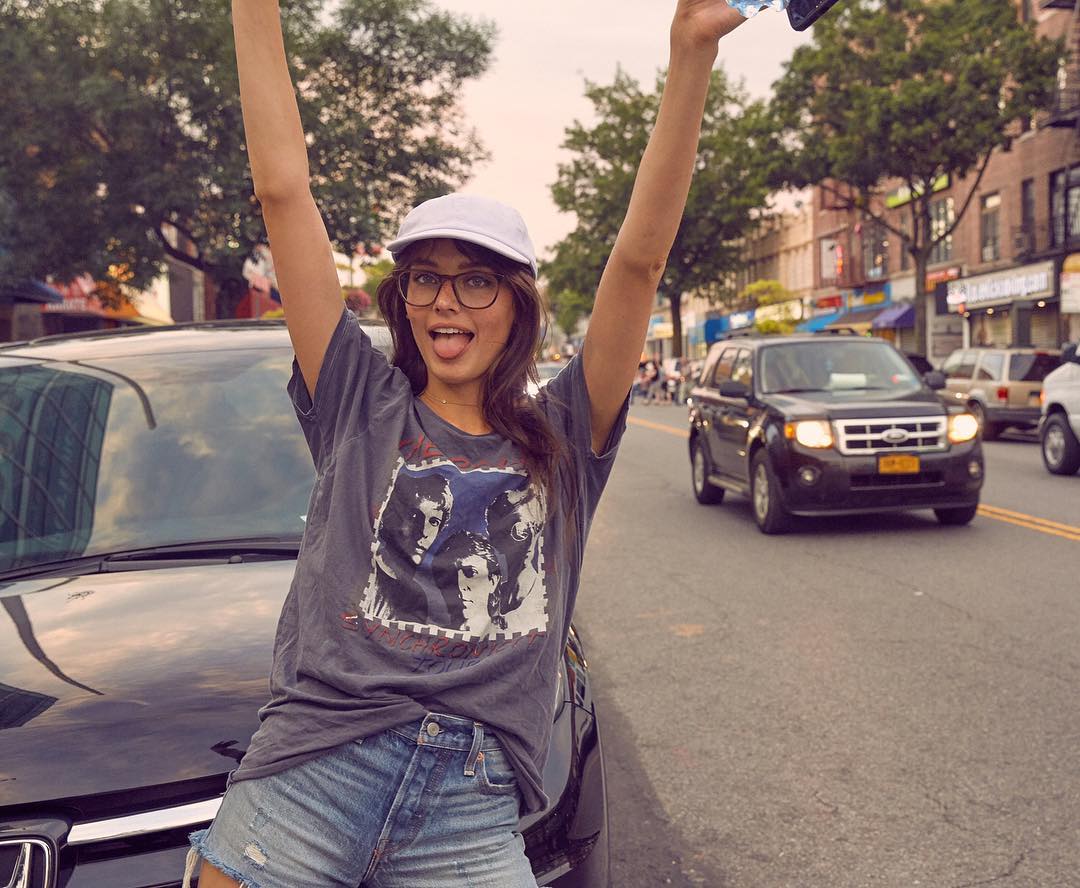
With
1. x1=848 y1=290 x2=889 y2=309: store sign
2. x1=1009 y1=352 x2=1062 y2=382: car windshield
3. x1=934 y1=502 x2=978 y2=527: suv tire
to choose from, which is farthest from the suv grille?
x1=848 y1=290 x2=889 y2=309: store sign

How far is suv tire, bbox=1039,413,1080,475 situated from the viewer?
14.7 m

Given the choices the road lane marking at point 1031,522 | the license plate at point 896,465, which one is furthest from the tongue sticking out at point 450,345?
the road lane marking at point 1031,522

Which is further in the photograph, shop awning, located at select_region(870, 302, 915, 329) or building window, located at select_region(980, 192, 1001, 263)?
shop awning, located at select_region(870, 302, 915, 329)

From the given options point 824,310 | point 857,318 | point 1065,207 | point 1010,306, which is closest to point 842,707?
point 1065,207

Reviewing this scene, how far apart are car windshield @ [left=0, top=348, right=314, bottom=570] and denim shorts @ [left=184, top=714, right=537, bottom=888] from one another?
149 centimetres

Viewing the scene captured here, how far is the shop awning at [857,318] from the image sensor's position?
52.9 meters

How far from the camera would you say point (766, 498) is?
10.4 meters

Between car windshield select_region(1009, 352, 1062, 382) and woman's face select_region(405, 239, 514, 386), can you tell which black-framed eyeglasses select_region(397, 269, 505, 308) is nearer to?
woman's face select_region(405, 239, 514, 386)

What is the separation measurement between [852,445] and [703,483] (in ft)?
9.31

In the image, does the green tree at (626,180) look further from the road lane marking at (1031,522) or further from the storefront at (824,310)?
the road lane marking at (1031,522)

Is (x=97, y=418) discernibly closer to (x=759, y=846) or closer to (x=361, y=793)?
(x=361, y=793)

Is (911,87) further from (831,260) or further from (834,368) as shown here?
(831,260)

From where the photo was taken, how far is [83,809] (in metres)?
1.98

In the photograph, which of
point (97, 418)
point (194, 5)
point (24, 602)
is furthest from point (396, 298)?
point (194, 5)
